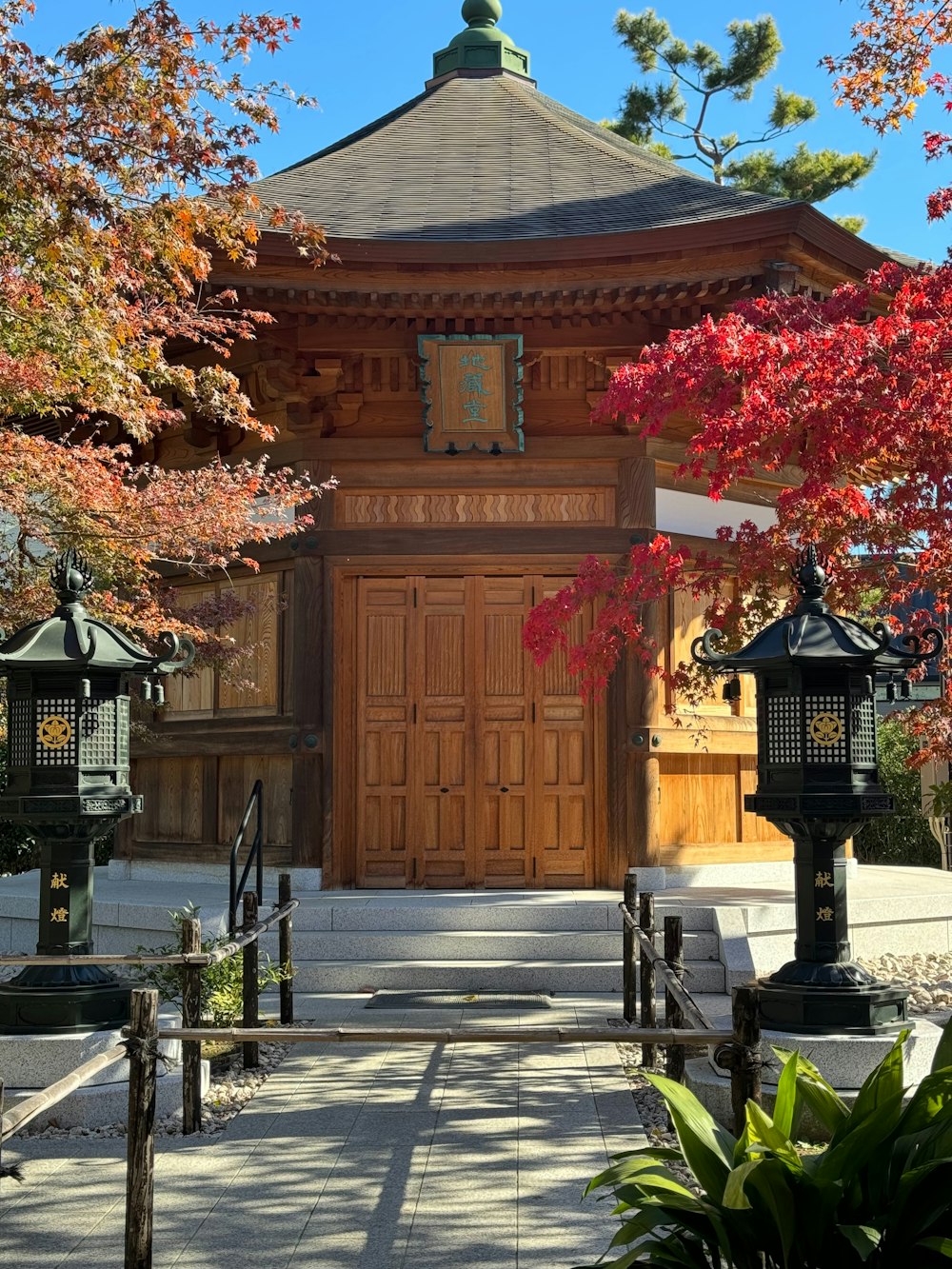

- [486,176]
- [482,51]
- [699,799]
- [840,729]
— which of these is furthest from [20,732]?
[482,51]

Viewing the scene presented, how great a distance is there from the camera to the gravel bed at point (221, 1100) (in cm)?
581

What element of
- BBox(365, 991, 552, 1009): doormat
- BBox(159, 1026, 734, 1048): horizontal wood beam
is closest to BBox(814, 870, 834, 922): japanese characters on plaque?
BBox(159, 1026, 734, 1048): horizontal wood beam

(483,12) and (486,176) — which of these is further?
(483,12)

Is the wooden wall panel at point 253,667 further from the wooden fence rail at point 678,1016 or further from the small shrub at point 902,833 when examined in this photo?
the small shrub at point 902,833

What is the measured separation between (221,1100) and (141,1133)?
2351 mm

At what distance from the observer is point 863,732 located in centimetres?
618

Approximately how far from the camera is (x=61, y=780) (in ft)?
20.5

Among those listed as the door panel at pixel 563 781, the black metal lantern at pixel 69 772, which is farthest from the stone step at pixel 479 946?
the black metal lantern at pixel 69 772

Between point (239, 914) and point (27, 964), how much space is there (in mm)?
3699

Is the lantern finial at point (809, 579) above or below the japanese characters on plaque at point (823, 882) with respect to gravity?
above

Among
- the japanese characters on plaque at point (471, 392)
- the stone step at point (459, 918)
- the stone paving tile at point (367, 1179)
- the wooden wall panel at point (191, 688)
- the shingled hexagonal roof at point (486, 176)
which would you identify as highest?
the shingled hexagonal roof at point (486, 176)

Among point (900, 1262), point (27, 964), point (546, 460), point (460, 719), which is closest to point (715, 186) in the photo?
point (546, 460)

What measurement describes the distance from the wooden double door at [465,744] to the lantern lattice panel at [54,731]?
5.25 meters

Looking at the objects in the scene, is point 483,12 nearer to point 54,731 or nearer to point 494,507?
point 494,507
